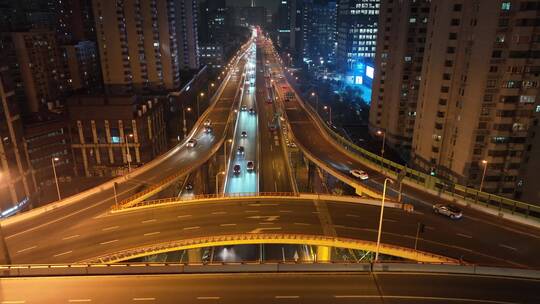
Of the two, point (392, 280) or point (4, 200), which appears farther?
point (4, 200)

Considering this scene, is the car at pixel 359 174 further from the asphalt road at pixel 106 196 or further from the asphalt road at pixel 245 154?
the asphalt road at pixel 106 196

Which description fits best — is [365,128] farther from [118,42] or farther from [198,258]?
[118,42]

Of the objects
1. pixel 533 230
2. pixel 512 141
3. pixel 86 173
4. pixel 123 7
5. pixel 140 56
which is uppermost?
pixel 123 7

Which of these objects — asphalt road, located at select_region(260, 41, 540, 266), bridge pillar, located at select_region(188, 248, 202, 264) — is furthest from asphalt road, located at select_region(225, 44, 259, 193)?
bridge pillar, located at select_region(188, 248, 202, 264)

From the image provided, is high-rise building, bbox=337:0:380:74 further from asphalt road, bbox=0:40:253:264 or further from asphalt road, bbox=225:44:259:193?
asphalt road, bbox=0:40:253:264

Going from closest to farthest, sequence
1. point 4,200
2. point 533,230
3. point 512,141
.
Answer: point 533,230
point 512,141
point 4,200

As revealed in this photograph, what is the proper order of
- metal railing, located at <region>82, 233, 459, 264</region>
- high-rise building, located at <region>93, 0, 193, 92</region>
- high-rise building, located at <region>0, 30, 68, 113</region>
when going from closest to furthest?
metal railing, located at <region>82, 233, 459, 264</region>
high-rise building, located at <region>0, 30, 68, 113</region>
high-rise building, located at <region>93, 0, 193, 92</region>

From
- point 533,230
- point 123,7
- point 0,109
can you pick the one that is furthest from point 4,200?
point 533,230
